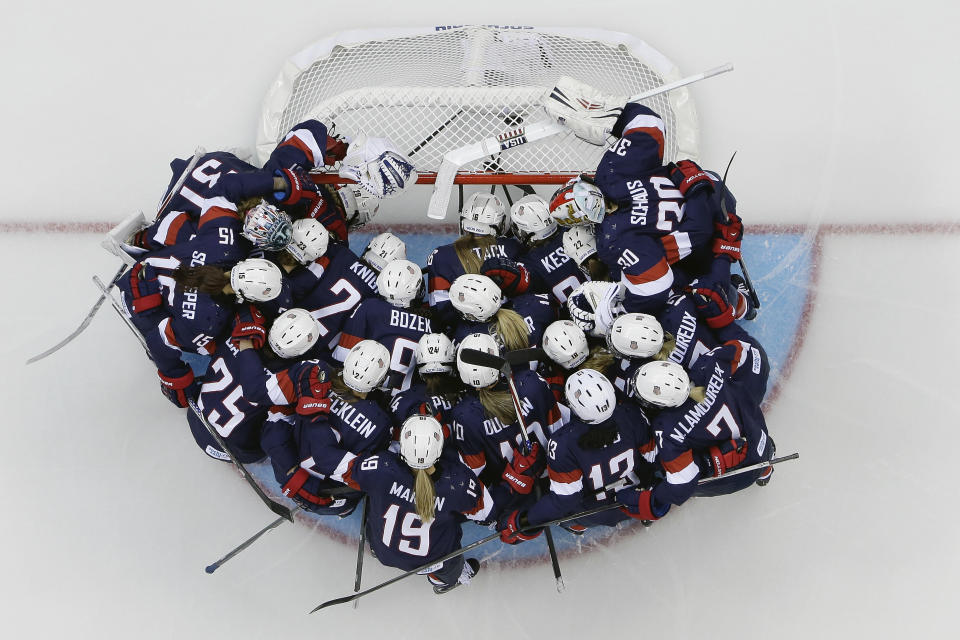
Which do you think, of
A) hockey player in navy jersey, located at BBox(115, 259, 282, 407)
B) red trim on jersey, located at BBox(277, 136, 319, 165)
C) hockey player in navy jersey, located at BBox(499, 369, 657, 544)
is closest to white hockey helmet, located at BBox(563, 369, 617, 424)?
hockey player in navy jersey, located at BBox(499, 369, 657, 544)

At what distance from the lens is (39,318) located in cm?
386

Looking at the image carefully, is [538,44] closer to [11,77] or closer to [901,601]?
[11,77]

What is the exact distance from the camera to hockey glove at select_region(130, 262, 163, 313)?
325 cm

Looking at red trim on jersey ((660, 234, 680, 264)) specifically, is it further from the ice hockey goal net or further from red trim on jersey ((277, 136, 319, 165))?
red trim on jersey ((277, 136, 319, 165))

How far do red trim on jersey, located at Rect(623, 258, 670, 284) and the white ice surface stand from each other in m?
1.20

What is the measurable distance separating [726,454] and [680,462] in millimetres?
221

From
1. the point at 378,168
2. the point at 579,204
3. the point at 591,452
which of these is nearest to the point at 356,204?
the point at 378,168

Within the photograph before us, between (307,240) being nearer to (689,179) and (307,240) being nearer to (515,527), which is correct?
(515,527)

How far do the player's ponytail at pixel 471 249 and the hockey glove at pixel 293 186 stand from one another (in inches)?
30.3

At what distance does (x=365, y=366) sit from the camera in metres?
2.88

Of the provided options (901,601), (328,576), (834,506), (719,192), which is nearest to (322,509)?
(328,576)

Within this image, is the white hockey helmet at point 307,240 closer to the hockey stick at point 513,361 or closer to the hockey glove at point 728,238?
the hockey stick at point 513,361

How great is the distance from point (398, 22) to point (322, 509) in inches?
112

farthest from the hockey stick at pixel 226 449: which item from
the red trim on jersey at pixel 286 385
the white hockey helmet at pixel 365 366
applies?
the white hockey helmet at pixel 365 366
